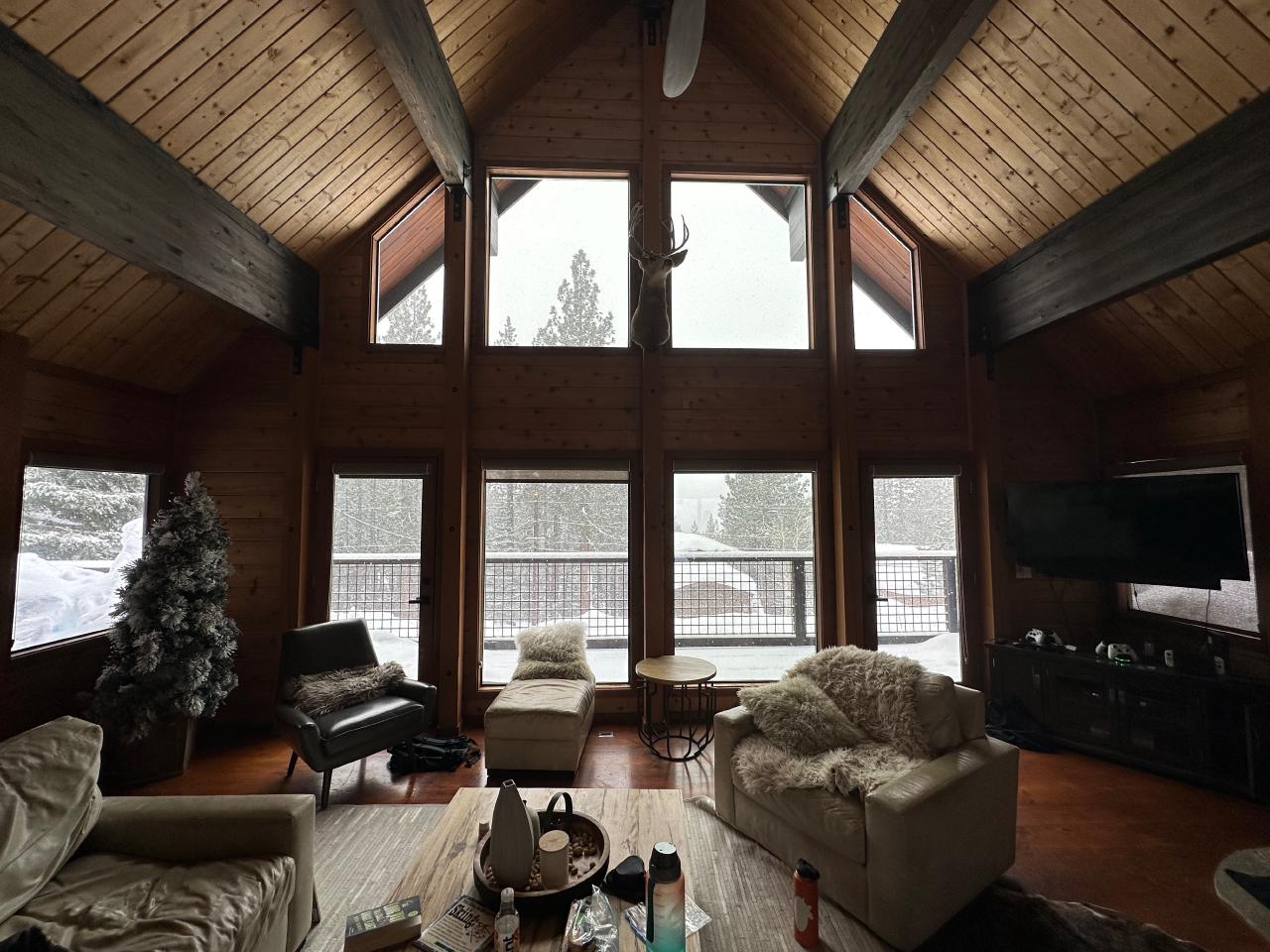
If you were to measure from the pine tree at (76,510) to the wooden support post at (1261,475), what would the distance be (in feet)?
22.6

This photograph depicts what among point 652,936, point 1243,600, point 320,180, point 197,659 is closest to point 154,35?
point 320,180

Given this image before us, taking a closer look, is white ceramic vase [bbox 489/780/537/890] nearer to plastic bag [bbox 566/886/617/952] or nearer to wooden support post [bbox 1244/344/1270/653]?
plastic bag [bbox 566/886/617/952]

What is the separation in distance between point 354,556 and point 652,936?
348 cm

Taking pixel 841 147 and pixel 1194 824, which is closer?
pixel 1194 824

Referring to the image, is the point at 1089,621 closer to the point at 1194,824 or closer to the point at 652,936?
the point at 1194,824

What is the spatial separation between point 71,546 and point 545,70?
14.9 ft

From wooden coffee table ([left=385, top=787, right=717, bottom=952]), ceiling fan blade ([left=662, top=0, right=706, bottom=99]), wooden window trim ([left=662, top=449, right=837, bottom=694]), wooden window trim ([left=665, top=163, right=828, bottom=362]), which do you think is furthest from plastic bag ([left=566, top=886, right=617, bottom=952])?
wooden window trim ([left=665, top=163, right=828, bottom=362])

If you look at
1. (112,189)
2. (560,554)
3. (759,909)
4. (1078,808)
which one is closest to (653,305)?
(560,554)

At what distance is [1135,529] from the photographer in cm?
354

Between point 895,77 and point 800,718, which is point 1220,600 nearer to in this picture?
point 800,718

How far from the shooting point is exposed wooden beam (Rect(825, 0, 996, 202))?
2.60 meters

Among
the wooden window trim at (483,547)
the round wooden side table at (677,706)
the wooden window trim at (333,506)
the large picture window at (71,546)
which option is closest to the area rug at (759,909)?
the round wooden side table at (677,706)

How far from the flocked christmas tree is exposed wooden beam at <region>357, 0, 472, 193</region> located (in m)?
2.51

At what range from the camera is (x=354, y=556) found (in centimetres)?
418
